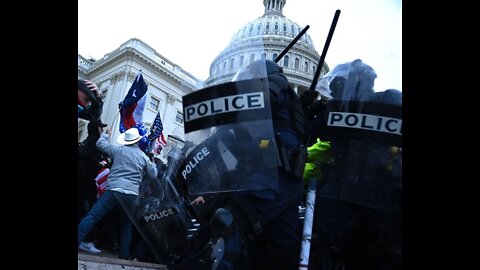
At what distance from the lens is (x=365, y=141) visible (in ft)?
7.23

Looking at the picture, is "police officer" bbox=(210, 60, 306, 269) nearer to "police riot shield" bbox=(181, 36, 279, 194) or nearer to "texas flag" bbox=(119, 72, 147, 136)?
"police riot shield" bbox=(181, 36, 279, 194)

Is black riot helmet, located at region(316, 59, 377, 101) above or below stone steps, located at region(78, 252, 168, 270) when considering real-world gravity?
above

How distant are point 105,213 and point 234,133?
7.26 feet

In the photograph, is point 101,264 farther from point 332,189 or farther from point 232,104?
point 332,189

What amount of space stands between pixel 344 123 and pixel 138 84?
4823 millimetres

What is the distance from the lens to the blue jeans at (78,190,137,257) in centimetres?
355

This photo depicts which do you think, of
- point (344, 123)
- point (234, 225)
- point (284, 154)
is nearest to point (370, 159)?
point (344, 123)

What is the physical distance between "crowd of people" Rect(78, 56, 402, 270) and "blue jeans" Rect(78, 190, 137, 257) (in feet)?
1.23

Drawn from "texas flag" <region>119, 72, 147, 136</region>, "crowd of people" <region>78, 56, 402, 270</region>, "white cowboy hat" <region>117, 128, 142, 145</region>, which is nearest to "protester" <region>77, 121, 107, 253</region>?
"white cowboy hat" <region>117, 128, 142, 145</region>

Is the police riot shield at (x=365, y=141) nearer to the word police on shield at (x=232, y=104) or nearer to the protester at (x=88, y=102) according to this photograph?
the word police on shield at (x=232, y=104)

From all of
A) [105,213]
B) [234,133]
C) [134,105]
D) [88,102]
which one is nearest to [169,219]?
[234,133]

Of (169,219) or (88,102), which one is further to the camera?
(88,102)
